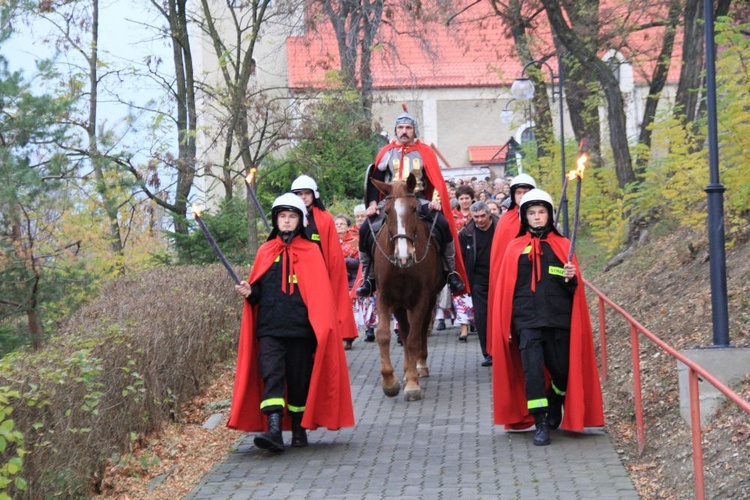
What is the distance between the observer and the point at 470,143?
184ft

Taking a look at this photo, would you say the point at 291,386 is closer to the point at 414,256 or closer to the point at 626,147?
the point at 414,256

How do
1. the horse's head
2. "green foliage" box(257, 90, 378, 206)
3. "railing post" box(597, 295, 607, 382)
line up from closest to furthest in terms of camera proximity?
"railing post" box(597, 295, 607, 382) → the horse's head → "green foliage" box(257, 90, 378, 206)

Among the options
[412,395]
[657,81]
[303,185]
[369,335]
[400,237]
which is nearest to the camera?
[400,237]

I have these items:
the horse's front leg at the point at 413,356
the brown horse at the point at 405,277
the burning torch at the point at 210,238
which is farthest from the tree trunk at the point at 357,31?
the burning torch at the point at 210,238

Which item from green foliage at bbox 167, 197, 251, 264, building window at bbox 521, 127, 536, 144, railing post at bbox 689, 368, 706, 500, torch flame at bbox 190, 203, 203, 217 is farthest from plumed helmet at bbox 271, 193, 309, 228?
building window at bbox 521, 127, 536, 144

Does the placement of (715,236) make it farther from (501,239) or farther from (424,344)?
(424,344)

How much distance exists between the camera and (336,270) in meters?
11.9

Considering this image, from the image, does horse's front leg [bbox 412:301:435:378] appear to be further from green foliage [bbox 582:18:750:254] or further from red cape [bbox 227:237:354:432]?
green foliage [bbox 582:18:750:254]

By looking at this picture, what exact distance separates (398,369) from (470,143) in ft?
141

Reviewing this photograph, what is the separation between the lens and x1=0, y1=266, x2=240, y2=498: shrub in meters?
6.84

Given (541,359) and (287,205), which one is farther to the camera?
(287,205)

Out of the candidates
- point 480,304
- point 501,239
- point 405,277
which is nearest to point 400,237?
point 405,277

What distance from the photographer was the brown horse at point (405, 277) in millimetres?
11180

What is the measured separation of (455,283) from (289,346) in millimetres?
3359
